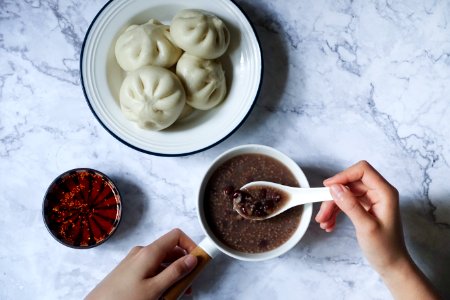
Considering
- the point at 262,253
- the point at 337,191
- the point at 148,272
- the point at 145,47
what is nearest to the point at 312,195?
the point at 337,191

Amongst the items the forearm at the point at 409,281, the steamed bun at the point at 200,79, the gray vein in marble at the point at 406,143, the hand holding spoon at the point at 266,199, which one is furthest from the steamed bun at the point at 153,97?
the forearm at the point at 409,281

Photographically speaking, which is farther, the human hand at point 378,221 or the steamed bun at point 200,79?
the steamed bun at point 200,79

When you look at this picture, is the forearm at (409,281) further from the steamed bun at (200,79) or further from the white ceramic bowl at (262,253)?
the steamed bun at (200,79)

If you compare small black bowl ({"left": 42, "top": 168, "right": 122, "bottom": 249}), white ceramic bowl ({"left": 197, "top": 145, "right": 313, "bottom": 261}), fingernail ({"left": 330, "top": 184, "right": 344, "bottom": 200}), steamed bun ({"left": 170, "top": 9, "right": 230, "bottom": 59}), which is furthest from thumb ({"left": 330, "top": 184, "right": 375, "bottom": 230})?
small black bowl ({"left": 42, "top": 168, "right": 122, "bottom": 249})

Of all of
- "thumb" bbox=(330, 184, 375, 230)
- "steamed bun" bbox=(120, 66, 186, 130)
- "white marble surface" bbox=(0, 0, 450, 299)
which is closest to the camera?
"thumb" bbox=(330, 184, 375, 230)

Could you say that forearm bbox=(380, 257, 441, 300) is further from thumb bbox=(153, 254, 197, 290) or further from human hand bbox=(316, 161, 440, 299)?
thumb bbox=(153, 254, 197, 290)

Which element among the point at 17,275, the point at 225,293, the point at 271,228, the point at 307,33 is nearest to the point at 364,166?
the point at 271,228

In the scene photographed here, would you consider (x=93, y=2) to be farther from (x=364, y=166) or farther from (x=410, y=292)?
(x=410, y=292)
